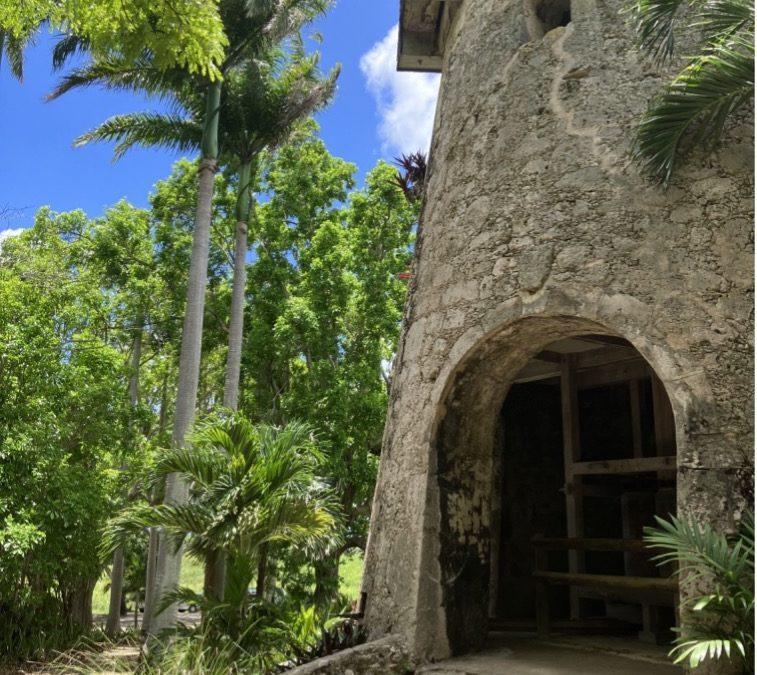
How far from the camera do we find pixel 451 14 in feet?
31.3

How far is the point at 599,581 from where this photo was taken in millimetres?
7625

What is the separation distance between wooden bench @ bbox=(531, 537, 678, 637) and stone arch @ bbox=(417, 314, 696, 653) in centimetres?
100

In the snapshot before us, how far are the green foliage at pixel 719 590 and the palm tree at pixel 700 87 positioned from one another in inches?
116

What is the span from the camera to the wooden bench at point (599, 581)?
24.1 ft

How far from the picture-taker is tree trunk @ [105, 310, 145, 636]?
66.4 feet

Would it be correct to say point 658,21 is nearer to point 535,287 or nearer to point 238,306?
point 535,287

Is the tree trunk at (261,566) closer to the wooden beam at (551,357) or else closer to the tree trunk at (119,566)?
the wooden beam at (551,357)

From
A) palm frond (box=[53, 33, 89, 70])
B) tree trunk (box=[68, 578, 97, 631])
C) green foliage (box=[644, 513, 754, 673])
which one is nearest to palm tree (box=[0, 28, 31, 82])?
palm frond (box=[53, 33, 89, 70])

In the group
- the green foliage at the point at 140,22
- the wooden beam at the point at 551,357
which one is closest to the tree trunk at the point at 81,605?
the wooden beam at the point at 551,357

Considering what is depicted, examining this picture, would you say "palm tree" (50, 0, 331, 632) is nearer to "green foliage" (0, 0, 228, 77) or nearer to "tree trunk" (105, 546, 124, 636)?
"tree trunk" (105, 546, 124, 636)

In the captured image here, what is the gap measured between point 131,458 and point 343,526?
10786 millimetres

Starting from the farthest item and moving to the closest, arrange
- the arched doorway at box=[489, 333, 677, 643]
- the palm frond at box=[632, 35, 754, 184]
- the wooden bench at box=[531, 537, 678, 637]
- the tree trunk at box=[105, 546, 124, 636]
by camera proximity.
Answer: the tree trunk at box=[105, 546, 124, 636] < the arched doorway at box=[489, 333, 677, 643] < the wooden bench at box=[531, 537, 678, 637] < the palm frond at box=[632, 35, 754, 184]

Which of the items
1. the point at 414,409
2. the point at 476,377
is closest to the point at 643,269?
the point at 476,377

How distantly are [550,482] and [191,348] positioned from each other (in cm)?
705
